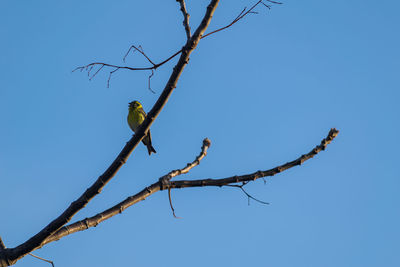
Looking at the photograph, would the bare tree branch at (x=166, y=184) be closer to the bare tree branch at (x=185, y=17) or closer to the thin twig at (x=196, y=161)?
the thin twig at (x=196, y=161)

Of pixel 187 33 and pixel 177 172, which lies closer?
pixel 187 33

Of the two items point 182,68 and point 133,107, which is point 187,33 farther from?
point 133,107

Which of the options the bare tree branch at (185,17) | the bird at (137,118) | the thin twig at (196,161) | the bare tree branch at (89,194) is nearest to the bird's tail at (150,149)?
the bird at (137,118)

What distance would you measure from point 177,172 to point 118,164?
739 millimetres

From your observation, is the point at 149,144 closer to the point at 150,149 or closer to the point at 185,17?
the point at 150,149

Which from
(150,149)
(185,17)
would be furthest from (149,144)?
(185,17)

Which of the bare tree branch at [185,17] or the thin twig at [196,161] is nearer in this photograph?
the bare tree branch at [185,17]

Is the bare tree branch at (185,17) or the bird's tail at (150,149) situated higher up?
the bird's tail at (150,149)

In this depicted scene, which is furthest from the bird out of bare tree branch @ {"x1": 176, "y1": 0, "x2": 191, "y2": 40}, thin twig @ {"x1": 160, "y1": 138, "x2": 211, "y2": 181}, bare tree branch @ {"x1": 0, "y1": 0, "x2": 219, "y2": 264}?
bare tree branch @ {"x1": 176, "y1": 0, "x2": 191, "y2": 40}

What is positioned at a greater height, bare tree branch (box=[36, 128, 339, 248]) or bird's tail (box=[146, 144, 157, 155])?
bird's tail (box=[146, 144, 157, 155])

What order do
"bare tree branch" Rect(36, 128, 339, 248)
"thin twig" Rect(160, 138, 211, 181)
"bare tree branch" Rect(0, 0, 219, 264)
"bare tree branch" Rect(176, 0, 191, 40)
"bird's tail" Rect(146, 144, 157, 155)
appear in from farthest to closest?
"bird's tail" Rect(146, 144, 157, 155)
"thin twig" Rect(160, 138, 211, 181)
"bare tree branch" Rect(36, 128, 339, 248)
"bare tree branch" Rect(0, 0, 219, 264)
"bare tree branch" Rect(176, 0, 191, 40)

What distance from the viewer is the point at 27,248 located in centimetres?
273

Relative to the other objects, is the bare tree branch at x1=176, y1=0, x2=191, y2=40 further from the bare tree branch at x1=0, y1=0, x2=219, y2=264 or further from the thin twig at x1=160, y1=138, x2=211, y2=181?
the thin twig at x1=160, y1=138, x2=211, y2=181

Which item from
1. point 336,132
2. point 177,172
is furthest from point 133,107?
point 336,132
